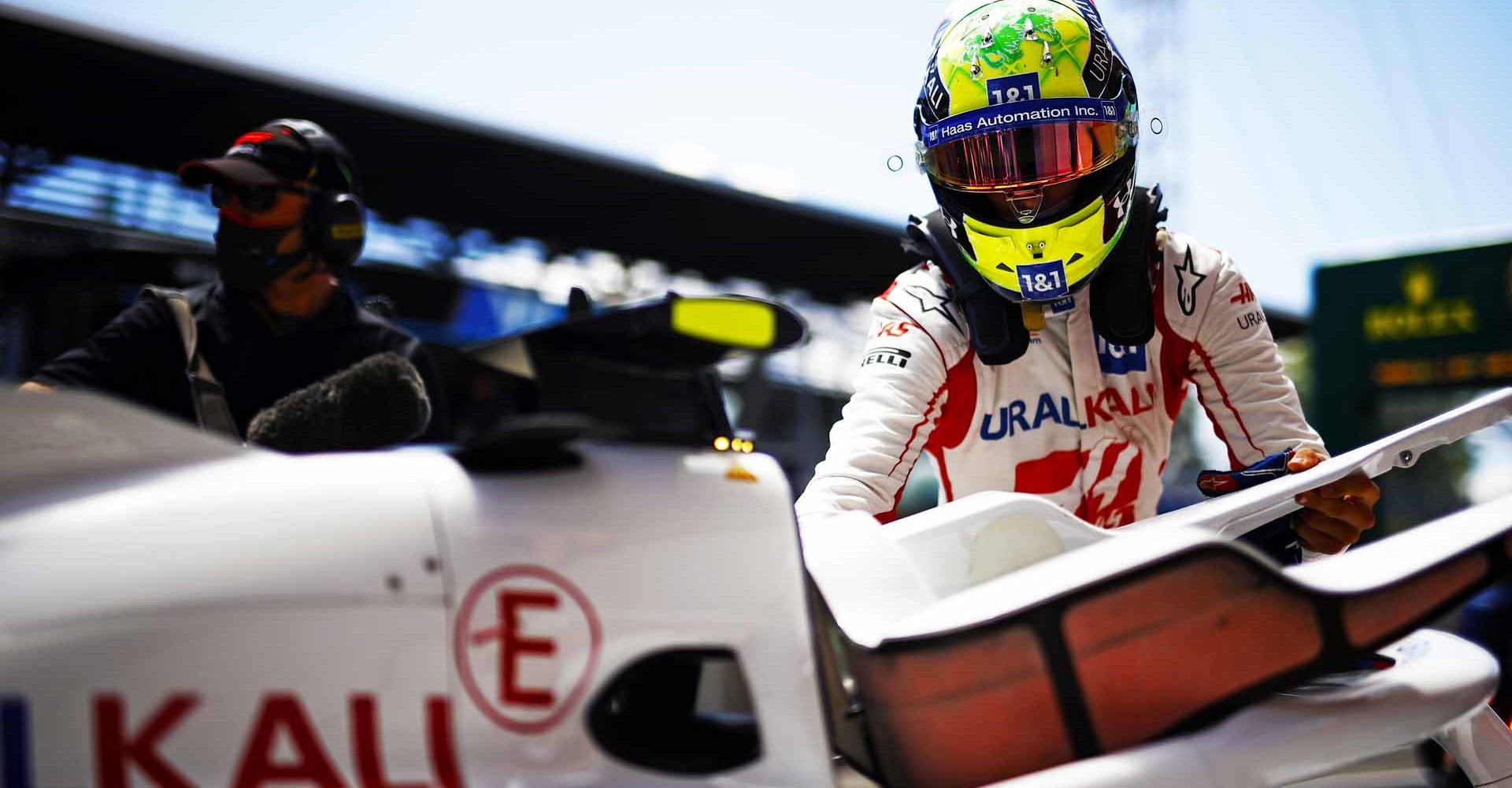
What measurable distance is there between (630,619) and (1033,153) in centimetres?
140

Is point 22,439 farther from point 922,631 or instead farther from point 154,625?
point 922,631

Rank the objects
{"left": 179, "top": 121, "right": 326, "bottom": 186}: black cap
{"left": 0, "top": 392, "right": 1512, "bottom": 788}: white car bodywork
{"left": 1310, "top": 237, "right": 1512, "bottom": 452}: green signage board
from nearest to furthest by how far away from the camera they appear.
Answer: {"left": 0, "top": 392, "right": 1512, "bottom": 788}: white car bodywork
{"left": 179, "top": 121, "right": 326, "bottom": 186}: black cap
{"left": 1310, "top": 237, "right": 1512, "bottom": 452}: green signage board

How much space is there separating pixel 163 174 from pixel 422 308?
111 inches

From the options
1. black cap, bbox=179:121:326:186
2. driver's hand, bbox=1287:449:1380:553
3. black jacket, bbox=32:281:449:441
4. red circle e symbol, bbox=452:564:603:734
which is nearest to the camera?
red circle e symbol, bbox=452:564:603:734

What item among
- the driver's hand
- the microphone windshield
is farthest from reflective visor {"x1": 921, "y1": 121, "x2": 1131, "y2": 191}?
the microphone windshield

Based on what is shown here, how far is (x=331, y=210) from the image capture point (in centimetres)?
289

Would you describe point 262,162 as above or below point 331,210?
above

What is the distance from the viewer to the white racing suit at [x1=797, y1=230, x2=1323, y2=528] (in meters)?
2.36

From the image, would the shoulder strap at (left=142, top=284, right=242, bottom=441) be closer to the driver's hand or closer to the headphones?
the headphones

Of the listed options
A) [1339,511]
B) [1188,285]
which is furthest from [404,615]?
[1188,285]

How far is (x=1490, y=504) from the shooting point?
1.70m

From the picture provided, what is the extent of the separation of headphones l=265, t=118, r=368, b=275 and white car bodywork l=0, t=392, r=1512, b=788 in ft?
5.66

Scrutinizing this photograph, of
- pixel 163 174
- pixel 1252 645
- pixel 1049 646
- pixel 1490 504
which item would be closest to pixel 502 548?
pixel 1049 646

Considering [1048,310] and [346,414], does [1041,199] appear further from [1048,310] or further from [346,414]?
[346,414]
